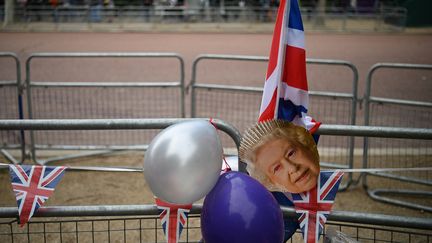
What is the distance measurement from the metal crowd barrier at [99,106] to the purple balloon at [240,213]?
3880 millimetres

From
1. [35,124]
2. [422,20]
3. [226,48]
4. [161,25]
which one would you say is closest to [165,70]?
[226,48]

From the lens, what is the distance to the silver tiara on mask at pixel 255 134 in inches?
97.3

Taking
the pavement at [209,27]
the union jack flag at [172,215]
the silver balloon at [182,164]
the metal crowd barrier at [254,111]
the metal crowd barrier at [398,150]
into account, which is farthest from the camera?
the pavement at [209,27]

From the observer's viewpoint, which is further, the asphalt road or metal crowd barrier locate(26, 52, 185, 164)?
the asphalt road

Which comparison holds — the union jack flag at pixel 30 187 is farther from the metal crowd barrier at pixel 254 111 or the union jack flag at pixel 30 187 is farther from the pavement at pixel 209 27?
the pavement at pixel 209 27

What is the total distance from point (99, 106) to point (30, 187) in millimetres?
5909

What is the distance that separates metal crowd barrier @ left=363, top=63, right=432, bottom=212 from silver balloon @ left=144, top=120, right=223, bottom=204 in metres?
3.43

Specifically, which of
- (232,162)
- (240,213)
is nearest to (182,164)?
(240,213)

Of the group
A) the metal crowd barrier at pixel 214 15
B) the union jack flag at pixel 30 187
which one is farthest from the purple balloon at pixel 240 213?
the metal crowd barrier at pixel 214 15

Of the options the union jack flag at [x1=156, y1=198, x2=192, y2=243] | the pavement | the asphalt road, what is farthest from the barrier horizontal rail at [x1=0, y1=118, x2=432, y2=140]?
the pavement

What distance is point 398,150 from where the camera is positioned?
249 inches

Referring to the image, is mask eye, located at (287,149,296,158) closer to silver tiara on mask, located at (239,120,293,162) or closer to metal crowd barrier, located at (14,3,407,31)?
silver tiara on mask, located at (239,120,293,162)

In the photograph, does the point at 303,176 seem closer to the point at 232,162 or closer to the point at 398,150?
the point at 232,162

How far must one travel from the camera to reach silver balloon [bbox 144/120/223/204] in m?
2.06
